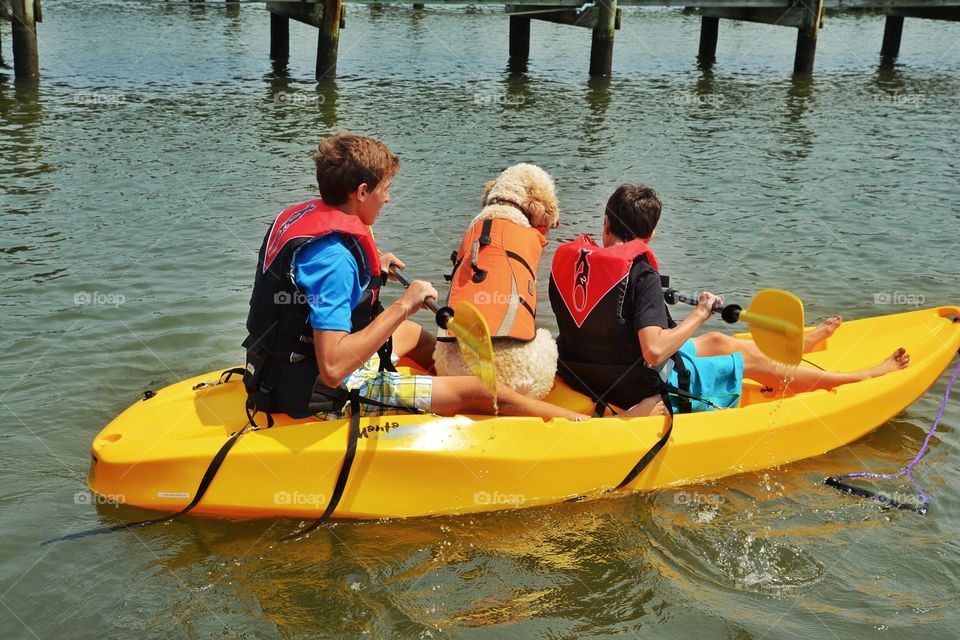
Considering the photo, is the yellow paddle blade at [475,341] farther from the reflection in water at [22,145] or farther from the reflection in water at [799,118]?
the reflection in water at [799,118]

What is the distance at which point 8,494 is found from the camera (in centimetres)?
478

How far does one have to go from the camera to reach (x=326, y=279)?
3957 millimetres

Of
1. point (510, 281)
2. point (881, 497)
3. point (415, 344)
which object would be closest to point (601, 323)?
point (510, 281)

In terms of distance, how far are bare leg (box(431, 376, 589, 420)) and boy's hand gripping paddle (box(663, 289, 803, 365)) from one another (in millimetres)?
888

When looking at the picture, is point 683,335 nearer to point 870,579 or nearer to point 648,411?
point 648,411

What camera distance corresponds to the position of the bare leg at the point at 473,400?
4.65m

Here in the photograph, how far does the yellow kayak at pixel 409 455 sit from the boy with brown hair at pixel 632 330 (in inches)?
7.0

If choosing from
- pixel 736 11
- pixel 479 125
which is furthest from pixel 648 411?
pixel 736 11

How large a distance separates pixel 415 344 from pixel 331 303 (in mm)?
1391

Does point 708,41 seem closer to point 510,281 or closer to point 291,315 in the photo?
point 510,281

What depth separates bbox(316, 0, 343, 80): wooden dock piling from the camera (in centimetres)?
1625

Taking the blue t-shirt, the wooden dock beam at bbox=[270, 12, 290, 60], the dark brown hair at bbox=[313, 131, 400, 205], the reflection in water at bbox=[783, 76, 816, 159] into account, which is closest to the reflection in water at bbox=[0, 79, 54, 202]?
the wooden dock beam at bbox=[270, 12, 290, 60]

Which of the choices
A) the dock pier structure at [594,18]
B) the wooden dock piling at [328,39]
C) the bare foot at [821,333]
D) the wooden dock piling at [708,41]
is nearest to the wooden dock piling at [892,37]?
the dock pier structure at [594,18]

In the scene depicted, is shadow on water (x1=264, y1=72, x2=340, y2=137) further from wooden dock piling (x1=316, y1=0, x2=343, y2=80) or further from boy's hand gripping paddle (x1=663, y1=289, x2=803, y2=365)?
boy's hand gripping paddle (x1=663, y1=289, x2=803, y2=365)
